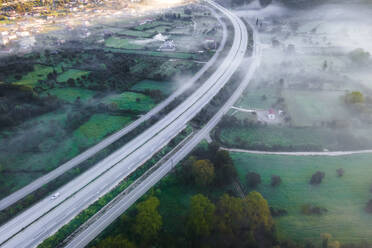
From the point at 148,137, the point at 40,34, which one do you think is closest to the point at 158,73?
the point at 148,137

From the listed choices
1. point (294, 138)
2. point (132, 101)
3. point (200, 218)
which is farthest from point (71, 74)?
point (294, 138)

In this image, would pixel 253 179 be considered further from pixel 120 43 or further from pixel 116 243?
pixel 120 43

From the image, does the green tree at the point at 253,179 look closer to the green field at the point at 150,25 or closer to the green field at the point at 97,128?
the green field at the point at 97,128

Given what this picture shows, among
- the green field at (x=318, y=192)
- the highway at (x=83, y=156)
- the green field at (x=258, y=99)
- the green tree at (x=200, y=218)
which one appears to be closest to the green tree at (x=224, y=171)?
the green field at (x=318, y=192)

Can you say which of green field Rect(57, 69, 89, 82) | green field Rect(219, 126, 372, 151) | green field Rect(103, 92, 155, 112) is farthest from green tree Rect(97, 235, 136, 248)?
green field Rect(57, 69, 89, 82)

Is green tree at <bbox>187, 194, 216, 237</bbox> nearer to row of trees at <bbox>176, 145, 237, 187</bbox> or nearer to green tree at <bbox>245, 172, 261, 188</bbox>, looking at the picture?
row of trees at <bbox>176, 145, 237, 187</bbox>

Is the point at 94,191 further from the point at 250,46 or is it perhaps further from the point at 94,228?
the point at 250,46
